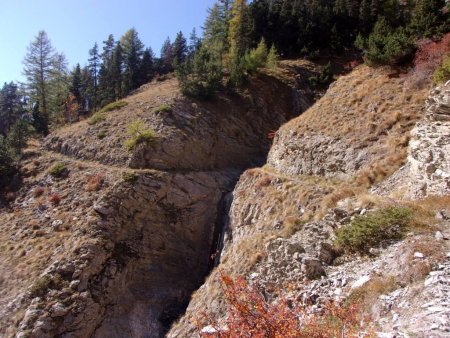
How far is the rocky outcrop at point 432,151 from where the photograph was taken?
13.9 metres

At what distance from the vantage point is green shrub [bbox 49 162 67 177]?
31.6 metres

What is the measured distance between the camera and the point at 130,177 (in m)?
28.5

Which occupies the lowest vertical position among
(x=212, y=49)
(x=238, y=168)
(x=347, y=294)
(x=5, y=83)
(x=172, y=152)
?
(x=347, y=294)

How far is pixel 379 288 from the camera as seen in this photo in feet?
31.2

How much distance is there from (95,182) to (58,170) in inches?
199

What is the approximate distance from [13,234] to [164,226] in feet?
34.3

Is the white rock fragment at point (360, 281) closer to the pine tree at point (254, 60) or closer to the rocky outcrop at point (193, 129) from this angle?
the rocky outcrop at point (193, 129)

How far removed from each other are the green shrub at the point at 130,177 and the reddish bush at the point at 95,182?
6.00ft

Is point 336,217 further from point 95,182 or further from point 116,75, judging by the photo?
point 116,75

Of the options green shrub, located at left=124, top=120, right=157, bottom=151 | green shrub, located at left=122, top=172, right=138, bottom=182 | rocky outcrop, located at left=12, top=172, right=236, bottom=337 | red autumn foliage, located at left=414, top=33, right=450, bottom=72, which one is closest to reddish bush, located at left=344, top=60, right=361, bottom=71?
red autumn foliage, located at left=414, top=33, right=450, bottom=72

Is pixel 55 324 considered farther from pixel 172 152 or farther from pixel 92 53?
pixel 92 53

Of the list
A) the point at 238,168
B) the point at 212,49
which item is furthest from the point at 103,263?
the point at 212,49

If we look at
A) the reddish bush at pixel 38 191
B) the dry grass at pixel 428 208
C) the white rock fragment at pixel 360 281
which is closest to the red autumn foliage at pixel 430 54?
the dry grass at pixel 428 208

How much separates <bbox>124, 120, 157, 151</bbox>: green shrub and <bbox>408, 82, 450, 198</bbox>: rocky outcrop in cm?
2085
